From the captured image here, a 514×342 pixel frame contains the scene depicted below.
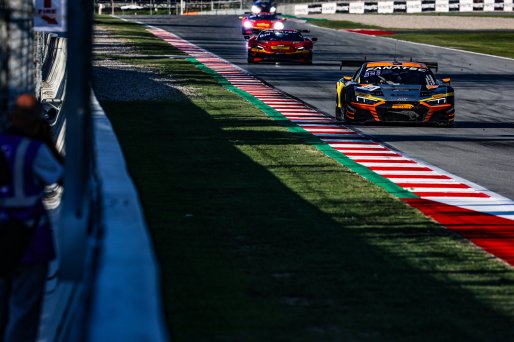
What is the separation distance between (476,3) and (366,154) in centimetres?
6881

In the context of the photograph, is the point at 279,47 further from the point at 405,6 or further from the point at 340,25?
the point at 405,6

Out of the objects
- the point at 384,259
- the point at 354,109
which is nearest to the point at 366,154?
the point at 354,109

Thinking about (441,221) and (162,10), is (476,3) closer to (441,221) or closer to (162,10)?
(162,10)

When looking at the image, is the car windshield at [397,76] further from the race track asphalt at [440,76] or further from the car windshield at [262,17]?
the car windshield at [262,17]

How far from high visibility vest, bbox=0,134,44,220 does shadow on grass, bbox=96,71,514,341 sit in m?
1.08

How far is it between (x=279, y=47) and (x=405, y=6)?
5028 centimetres

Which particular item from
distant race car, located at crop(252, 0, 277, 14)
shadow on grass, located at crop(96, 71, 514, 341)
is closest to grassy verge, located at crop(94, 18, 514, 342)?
shadow on grass, located at crop(96, 71, 514, 341)

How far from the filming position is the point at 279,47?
39250 mm

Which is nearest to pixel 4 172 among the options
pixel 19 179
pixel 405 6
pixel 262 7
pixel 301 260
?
pixel 19 179

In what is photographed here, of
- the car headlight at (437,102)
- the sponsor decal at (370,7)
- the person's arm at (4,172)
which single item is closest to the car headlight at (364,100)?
the car headlight at (437,102)

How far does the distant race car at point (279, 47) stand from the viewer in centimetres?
3922

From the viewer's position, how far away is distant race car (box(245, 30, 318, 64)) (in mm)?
39219

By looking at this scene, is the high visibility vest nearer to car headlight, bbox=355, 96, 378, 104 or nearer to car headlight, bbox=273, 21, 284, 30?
car headlight, bbox=355, 96, 378, 104

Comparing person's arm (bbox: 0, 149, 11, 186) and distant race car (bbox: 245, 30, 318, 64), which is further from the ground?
person's arm (bbox: 0, 149, 11, 186)
